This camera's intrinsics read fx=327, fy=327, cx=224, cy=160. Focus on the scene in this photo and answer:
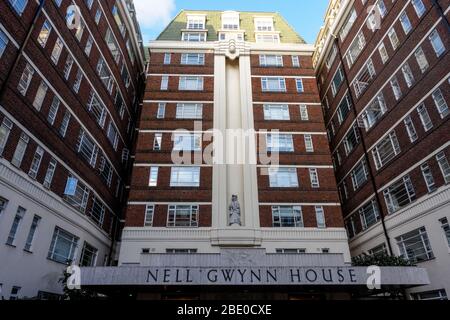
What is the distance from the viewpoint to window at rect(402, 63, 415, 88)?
78.6 ft

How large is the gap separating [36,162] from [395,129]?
25.5 metres

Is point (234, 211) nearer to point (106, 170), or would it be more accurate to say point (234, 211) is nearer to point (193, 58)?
point (106, 170)

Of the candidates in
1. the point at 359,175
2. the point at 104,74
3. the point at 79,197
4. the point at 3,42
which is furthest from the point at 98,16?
the point at 359,175

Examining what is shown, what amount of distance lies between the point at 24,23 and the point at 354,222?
30169 mm

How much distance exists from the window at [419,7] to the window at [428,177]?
1074 centimetres

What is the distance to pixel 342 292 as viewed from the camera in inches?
904

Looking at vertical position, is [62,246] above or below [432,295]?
above

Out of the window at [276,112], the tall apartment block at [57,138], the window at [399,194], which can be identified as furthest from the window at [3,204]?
the window at [399,194]

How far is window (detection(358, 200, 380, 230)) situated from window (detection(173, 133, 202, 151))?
15739mm

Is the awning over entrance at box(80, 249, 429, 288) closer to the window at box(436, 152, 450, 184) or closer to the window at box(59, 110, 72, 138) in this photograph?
the window at box(436, 152, 450, 184)

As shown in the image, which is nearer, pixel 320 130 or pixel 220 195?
pixel 220 195

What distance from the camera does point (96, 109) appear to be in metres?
28.4
